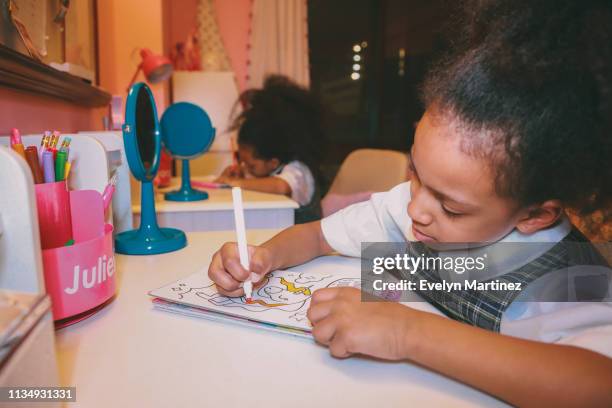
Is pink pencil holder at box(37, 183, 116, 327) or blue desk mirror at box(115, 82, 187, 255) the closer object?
pink pencil holder at box(37, 183, 116, 327)

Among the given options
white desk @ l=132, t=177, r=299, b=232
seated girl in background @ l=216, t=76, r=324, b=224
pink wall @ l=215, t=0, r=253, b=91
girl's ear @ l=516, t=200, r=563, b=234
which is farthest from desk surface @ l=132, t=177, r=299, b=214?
pink wall @ l=215, t=0, r=253, b=91

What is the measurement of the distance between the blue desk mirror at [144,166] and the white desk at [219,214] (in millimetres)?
360

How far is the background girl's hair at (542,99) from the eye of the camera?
43 cm

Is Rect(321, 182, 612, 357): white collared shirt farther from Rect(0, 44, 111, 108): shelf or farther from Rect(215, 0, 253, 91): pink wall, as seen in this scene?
Rect(215, 0, 253, 91): pink wall

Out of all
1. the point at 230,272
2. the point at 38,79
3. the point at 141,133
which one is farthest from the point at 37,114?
the point at 230,272

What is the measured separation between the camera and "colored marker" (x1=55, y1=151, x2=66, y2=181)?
517 millimetres

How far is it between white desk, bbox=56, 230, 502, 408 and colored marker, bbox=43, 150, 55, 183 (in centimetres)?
17

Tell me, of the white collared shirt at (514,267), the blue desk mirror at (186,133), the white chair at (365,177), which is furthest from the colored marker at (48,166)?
the white chair at (365,177)

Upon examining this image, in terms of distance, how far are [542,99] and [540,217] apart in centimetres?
17

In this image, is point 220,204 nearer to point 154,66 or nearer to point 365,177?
point 154,66

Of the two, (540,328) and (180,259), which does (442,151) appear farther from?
(180,259)

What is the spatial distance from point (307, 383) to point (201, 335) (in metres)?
0.14

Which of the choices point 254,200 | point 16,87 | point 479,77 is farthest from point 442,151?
point 254,200

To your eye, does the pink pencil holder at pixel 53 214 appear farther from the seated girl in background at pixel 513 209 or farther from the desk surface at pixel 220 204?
the desk surface at pixel 220 204
